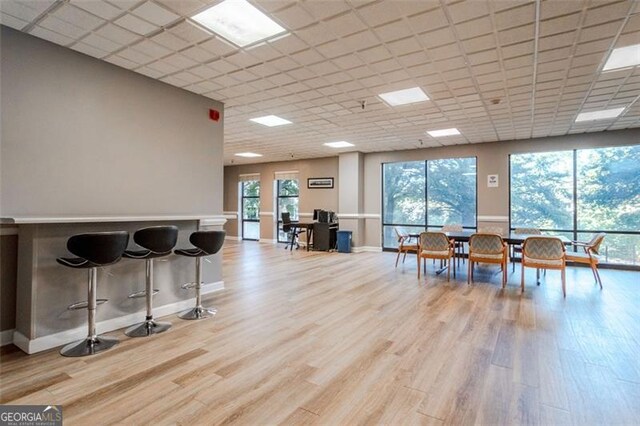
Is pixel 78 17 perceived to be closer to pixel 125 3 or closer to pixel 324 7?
pixel 125 3

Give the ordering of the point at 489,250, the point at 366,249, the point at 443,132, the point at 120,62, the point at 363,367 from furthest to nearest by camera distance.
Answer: the point at 366,249, the point at 443,132, the point at 489,250, the point at 120,62, the point at 363,367

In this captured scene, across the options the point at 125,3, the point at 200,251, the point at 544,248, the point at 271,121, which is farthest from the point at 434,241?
the point at 125,3

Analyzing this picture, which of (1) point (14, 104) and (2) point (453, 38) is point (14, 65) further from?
(2) point (453, 38)

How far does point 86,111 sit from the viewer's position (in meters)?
3.13

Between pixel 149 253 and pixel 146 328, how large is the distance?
2.39 ft

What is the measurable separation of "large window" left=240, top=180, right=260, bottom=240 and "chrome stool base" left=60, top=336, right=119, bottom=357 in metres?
8.69

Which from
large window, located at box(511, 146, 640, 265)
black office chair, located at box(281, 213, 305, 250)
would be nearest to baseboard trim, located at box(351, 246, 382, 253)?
black office chair, located at box(281, 213, 305, 250)

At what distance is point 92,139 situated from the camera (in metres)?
3.18

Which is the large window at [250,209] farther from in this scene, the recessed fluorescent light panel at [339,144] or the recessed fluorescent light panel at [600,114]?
the recessed fluorescent light panel at [600,114]

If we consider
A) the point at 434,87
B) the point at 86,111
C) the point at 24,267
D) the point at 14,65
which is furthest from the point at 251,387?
the point at 434,87

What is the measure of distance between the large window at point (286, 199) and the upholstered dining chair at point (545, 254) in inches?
285

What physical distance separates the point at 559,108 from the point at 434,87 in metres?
2.35

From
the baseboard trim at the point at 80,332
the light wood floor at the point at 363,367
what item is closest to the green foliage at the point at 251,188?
the light wood floor at the point at 363,367

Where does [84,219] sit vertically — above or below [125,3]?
below
